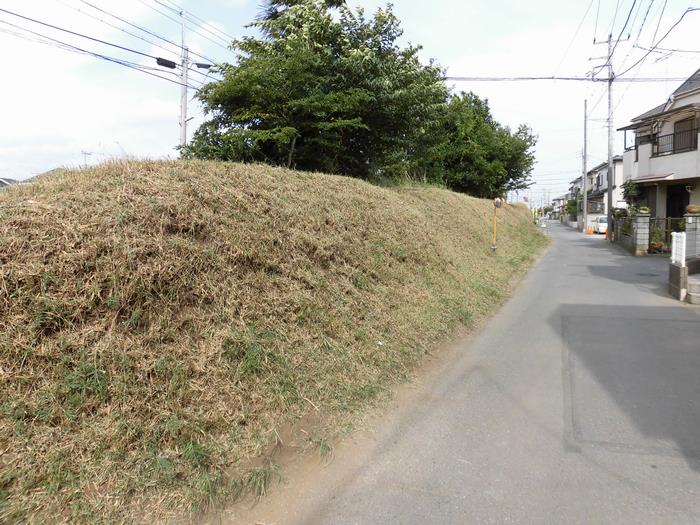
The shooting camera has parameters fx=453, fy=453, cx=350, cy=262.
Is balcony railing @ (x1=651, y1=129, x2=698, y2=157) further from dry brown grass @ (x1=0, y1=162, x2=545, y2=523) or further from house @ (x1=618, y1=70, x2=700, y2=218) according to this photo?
dry brown grass @ (x1=0, y1=162, x2=545, y2=523)

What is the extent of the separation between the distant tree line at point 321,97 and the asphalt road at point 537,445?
19.6 feet

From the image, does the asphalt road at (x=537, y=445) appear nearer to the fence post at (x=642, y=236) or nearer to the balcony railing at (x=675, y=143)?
the fence post at (x=642, y=236)

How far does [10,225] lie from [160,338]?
1.28 metres

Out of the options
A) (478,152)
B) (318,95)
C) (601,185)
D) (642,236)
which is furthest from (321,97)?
(601,185)

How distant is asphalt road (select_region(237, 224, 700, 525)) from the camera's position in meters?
2.65

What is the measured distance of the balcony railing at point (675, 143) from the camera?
20314 mm

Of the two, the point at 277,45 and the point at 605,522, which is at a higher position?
the point at 277,45

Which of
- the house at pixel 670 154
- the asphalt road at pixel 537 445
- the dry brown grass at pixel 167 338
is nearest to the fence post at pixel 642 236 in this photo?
the house at pixel 670 154

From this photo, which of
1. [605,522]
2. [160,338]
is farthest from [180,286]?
[605,522]

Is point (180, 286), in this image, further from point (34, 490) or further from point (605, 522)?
point (605, 522)

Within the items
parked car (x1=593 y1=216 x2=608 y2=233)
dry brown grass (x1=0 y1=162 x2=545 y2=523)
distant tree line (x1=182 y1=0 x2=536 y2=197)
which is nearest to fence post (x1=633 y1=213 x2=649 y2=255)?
distant tree line (x1=182 y1=0 x2=536 y2=197)

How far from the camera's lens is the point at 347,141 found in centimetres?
1134

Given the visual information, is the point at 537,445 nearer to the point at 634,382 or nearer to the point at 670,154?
the point at 634,382

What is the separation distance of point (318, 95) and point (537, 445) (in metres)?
7.85
